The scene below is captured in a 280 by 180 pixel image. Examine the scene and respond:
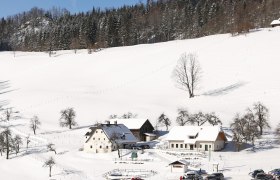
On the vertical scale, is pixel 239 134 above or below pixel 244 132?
below

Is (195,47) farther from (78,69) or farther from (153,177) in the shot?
(153,177)

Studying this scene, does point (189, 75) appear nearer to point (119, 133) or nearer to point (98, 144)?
point (119, 133)

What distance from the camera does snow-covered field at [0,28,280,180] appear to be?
2594 inches

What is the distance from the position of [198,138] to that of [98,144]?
15392 millimetres

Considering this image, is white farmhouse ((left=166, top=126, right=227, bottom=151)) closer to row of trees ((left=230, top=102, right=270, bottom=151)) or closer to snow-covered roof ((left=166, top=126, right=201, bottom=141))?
snow-covered roof ((left=166, top=126, right=201, bottom=141))

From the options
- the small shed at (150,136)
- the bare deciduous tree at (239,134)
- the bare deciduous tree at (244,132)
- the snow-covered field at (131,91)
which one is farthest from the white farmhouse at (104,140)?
the bare deciduous tree at (244,132)

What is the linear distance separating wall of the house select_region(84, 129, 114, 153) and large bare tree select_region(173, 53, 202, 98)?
3651 cm

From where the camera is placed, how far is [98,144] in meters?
75.4

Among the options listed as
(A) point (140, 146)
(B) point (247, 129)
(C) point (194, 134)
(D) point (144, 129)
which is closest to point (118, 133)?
(A) point (140, 146)

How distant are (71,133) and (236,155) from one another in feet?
106

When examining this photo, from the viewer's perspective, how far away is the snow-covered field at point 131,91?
6588cm

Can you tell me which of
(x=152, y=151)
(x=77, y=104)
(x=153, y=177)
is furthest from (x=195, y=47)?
(x=153, y=177)

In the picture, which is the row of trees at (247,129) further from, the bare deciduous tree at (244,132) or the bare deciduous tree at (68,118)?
the bare deciduous tree at (68,118)

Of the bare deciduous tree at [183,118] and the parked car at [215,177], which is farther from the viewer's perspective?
the bare deciduous tree at [183,118]
